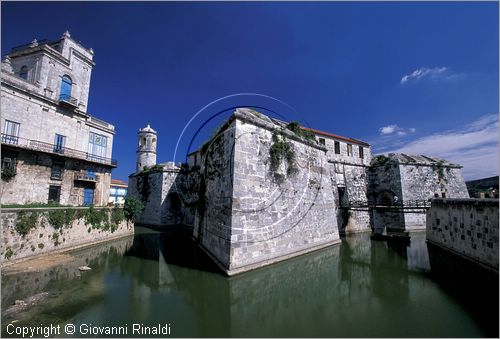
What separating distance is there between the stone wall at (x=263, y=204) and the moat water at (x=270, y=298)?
0.75 m

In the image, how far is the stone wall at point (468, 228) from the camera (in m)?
7.81

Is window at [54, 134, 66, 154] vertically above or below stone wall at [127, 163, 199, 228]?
above

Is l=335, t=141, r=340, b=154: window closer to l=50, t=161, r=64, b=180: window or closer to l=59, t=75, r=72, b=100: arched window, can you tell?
l=50, t=161, r=64, b=180: window

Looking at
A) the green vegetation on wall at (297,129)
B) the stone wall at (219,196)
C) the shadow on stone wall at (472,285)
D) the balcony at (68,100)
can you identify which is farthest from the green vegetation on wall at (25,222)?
the shadow on stone wall at (472,285)

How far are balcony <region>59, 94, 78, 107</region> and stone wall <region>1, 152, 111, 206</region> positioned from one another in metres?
3.81

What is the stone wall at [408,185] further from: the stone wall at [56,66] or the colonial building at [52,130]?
the stone wall at [56,66]

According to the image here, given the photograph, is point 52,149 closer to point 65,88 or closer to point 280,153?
point 65,88

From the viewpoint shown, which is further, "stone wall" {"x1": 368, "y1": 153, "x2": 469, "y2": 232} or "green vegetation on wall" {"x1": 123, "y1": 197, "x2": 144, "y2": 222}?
"stone wall" {"x1": 368, "y1": 153, "x2": 469, "y2": 232}

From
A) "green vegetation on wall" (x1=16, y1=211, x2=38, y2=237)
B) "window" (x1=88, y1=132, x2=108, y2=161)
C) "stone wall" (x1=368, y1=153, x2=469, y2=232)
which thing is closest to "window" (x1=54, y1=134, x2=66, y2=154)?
"window" (x1=88, y1=132, x2=108, y2=161)

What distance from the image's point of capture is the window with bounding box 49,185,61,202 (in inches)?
573

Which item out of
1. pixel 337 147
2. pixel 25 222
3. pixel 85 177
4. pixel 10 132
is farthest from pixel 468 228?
pixel 10 132

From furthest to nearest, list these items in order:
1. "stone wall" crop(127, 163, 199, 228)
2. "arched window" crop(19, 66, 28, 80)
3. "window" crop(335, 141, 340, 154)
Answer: "stone wall" crop(127, 163, 199, 228) < "window" crop(335, 141, 340, 154) < "arched window" crop(19, 66, 28, 80)

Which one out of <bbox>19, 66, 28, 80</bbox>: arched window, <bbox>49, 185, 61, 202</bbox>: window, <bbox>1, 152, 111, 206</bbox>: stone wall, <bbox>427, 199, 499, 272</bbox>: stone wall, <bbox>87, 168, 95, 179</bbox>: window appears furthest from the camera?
<bbox>87, 168, 95, 179</bbox>: window

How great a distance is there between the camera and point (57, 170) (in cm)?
1501
